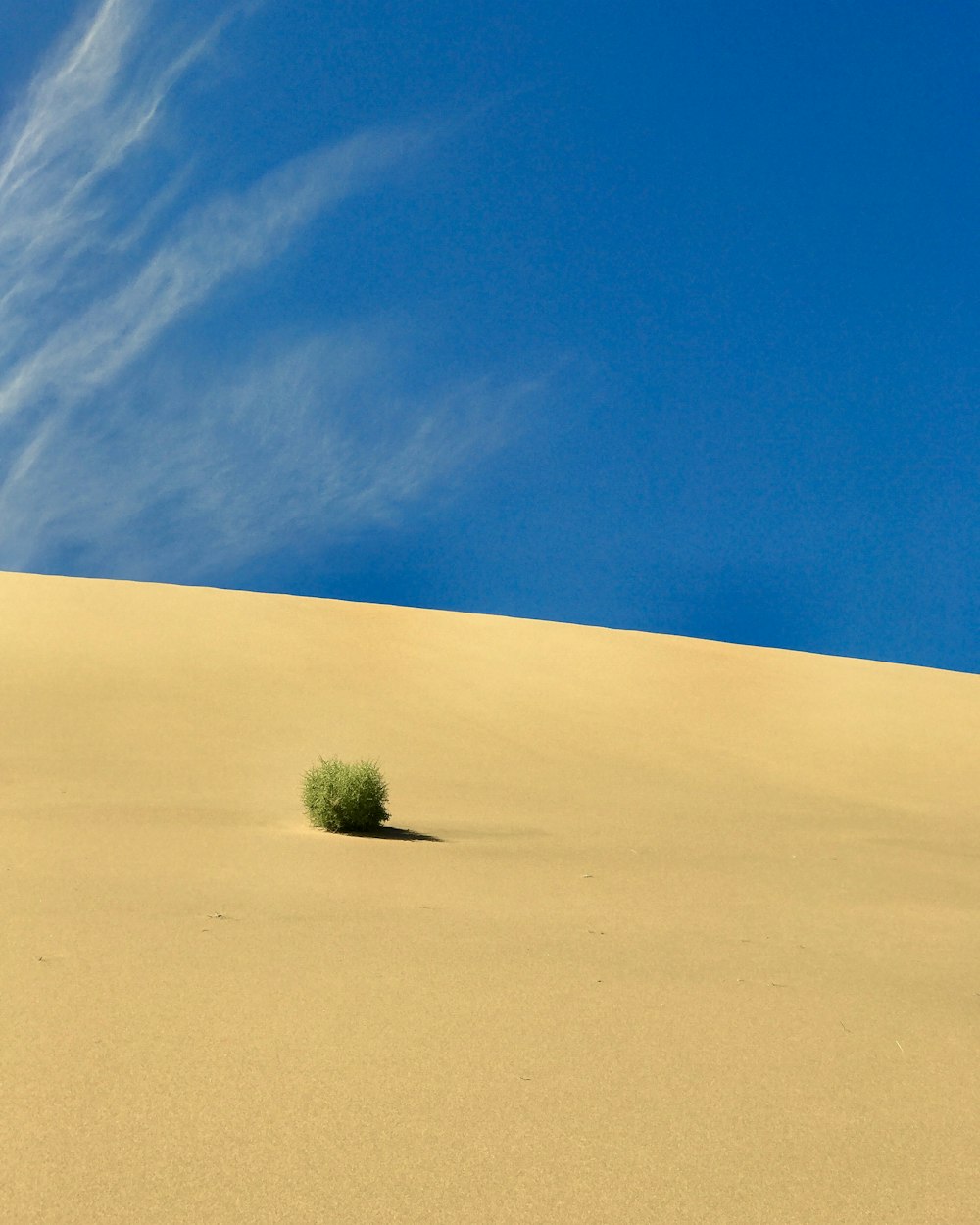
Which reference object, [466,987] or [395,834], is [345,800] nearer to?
[395,834]

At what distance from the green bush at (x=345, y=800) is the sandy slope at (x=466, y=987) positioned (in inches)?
15.3

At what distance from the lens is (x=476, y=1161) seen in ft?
10.9

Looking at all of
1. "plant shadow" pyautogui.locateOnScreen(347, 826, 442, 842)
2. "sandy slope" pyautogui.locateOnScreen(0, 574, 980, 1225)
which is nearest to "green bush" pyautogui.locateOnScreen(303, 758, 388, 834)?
"plant shadow" pyautogui.locateOnScreen(347, 826, 442, 842)

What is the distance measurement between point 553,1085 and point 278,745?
32.9 ft

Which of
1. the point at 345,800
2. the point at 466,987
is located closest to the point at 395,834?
the point at 345,800

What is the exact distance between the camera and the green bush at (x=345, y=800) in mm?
9367

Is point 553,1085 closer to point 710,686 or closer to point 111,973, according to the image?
point 111,973

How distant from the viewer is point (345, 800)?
9.34 metres

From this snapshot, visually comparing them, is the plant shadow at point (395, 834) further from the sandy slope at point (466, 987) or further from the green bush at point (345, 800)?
the sandy slope at point (466, 987)

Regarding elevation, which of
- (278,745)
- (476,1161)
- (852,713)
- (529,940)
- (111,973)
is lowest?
(476,1161)

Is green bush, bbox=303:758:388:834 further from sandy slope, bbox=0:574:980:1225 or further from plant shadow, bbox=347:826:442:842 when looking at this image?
sandy slope, bbox=0:574:980:1225

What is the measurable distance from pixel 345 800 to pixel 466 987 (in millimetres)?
4406

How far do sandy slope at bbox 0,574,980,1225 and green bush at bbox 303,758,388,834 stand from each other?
39cm

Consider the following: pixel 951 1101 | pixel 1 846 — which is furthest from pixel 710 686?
pixel 951 1101
